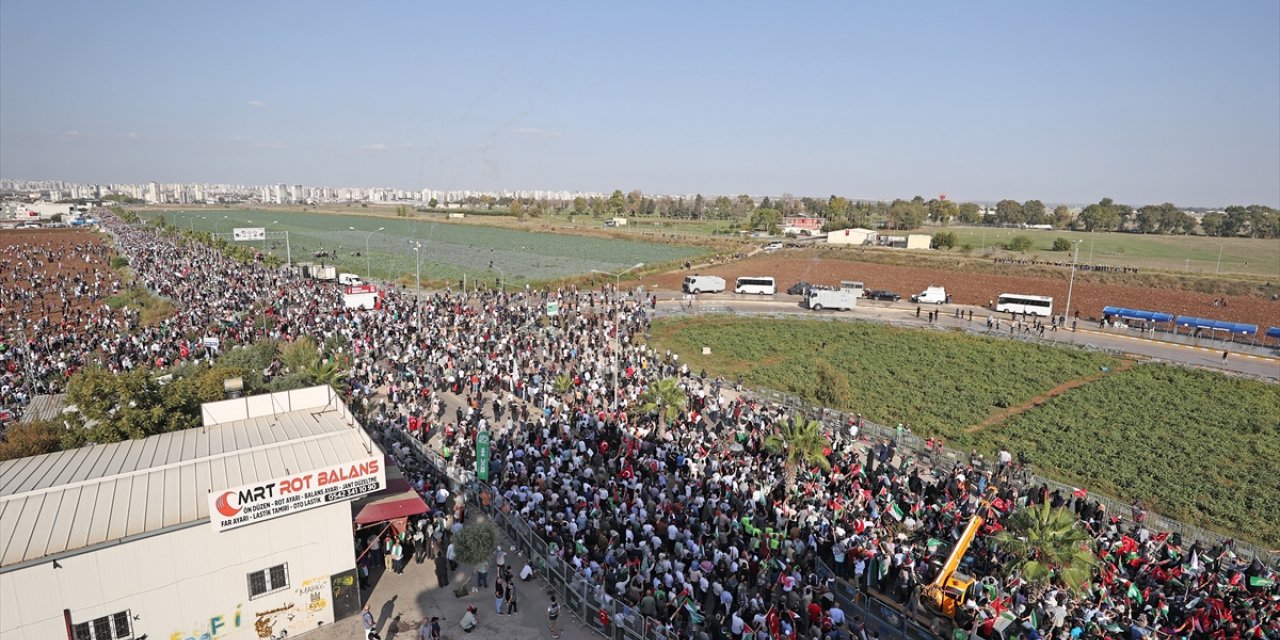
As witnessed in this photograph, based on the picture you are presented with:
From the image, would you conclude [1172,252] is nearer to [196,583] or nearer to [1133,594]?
[1133,594]

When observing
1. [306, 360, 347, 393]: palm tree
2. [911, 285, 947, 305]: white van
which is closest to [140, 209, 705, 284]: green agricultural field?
[911, 285, 947, 305]: white van

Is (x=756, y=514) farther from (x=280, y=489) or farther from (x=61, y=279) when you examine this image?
(x=61, y=279)

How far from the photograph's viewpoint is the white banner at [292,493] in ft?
40.6

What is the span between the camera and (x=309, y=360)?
1081 inches

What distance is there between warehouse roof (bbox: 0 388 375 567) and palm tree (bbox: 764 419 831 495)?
11.0 metres

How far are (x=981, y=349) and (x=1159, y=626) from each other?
30162 millimetres

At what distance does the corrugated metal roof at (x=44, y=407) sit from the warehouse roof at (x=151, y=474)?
44.9ft

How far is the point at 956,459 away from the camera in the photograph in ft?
76.5

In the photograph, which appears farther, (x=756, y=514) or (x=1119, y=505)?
(x=1119, y=505)

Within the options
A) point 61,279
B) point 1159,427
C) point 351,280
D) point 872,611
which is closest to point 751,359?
point 1159,427

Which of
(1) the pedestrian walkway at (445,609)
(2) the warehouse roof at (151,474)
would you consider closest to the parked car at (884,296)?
(1) the pedestrian walkway at (445,609)

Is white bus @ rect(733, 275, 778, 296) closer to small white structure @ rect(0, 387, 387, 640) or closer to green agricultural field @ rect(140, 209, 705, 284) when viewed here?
green agricultural field @ rect(140, 209, 705, 284)

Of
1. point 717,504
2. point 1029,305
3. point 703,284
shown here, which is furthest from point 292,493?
point 1029,305

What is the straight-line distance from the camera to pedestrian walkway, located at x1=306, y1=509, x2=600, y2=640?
13.6 meters
